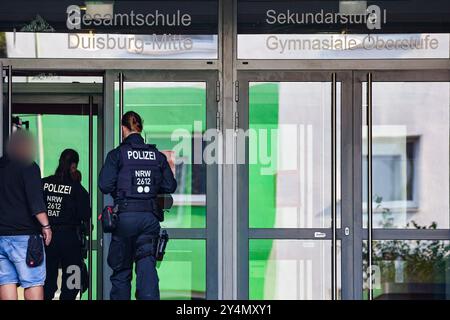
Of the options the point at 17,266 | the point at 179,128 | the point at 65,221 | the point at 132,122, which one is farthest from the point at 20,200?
the point at 179,128

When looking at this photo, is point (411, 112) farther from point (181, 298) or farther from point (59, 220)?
point (59, 220)

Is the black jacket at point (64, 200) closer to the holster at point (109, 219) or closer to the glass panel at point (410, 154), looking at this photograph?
the holster at point (109, 219)

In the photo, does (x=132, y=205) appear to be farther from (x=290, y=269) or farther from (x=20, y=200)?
(x=290, y=269)

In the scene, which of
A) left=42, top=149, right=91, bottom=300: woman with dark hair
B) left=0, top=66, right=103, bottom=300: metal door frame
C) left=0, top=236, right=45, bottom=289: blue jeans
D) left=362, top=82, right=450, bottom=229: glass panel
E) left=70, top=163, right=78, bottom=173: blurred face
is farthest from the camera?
left=70, top=163, right=78, bottom=173: blurred face

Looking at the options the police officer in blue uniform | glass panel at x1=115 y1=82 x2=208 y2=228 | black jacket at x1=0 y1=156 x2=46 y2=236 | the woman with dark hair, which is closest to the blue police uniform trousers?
the police officer in blue uniform

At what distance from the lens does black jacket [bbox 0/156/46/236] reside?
9422 millimetres

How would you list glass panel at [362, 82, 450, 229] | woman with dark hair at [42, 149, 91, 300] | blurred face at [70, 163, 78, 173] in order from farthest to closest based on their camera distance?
blurred face at [70, 163, 78, 173] → woman with dark hair at [42, 149, 91, 300] → glass panel at [362, 82, 450, 229]

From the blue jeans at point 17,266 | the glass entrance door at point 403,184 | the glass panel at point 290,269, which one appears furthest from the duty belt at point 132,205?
the glass entrance door at point 403,184

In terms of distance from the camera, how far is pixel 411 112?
399 inches

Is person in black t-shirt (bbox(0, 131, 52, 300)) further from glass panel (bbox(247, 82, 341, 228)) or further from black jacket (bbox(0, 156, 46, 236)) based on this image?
glass panel (bbox(247, 82, 341, 228))

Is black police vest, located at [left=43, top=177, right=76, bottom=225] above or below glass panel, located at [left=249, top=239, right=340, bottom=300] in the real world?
above

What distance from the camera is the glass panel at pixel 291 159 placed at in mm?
10070

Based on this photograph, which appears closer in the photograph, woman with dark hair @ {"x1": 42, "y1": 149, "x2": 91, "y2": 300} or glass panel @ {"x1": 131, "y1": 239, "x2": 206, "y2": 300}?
glass panel @ {"x1": 131, "y1": 239, "x2": 206, "y2": 300}
